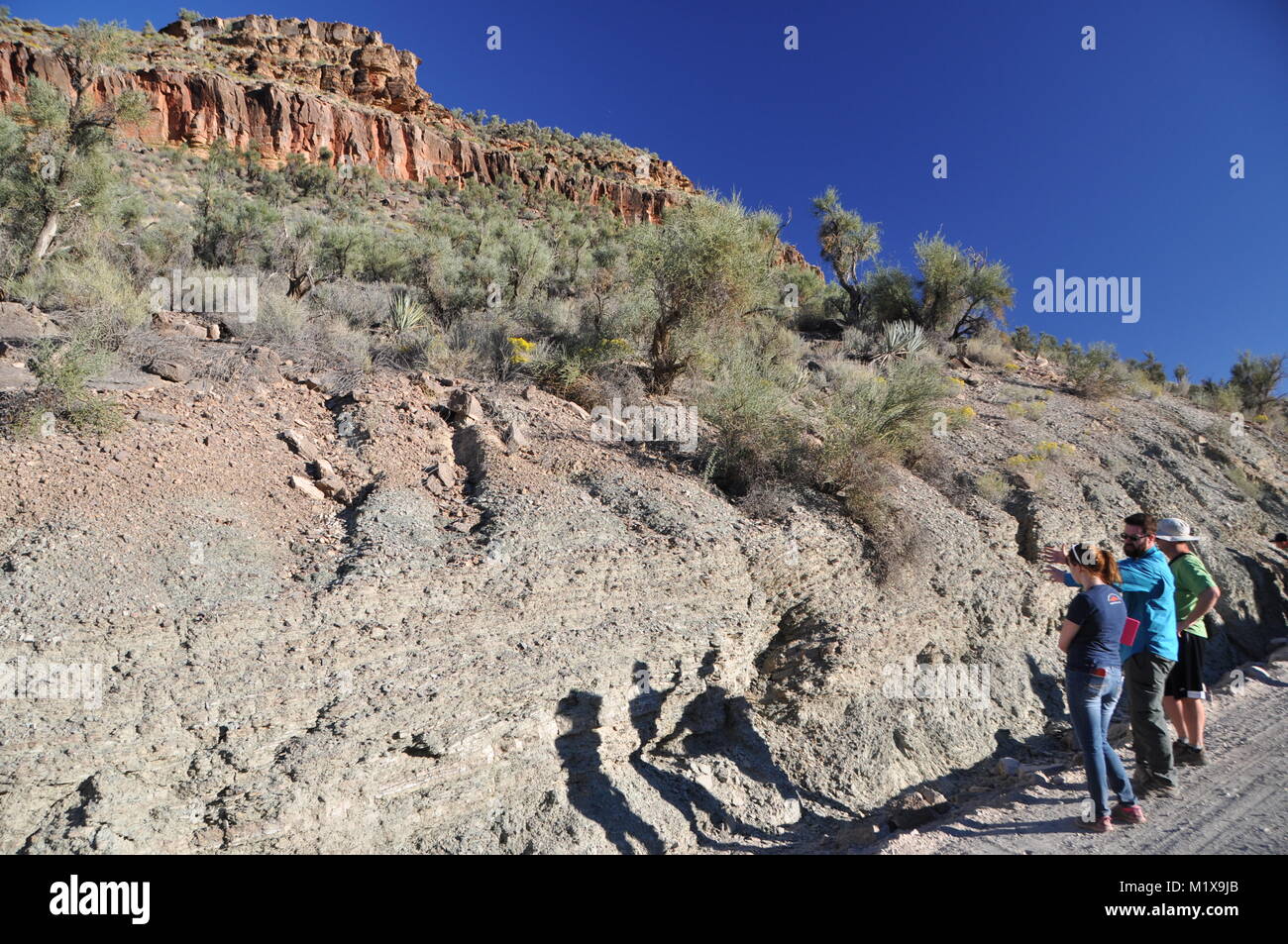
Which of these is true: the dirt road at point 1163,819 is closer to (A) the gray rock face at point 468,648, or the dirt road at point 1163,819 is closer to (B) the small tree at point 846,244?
(A) the gray rock face at point 468,648

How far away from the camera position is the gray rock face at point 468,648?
3.36 meters

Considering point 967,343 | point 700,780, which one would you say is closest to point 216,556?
point 700,780

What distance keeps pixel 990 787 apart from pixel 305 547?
573 cm

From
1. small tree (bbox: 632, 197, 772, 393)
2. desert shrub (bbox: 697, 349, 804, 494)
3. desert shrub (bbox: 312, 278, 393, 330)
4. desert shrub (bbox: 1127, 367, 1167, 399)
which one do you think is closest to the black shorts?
desert shrub (bbox: 697, 349, 804, 494)

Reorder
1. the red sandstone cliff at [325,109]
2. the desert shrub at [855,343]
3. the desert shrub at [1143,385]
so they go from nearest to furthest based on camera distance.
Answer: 1. the desert shrub at [855,343]
2. the desert shrub at [1143,385]
3. the red sandstone cliff at [325,109]

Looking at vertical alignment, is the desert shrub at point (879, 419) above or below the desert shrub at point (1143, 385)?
below

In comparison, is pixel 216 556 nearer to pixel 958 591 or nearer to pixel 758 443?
pixel 758 443

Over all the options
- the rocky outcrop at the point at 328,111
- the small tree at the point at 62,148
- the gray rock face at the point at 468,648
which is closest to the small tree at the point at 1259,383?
the gray rock face at the point at 468,648

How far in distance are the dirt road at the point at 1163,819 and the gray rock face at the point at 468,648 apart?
21.7 inches

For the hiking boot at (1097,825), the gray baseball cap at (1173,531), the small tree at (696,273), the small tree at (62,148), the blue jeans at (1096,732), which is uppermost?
the small tree at (62,148)

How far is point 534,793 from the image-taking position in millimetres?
3945

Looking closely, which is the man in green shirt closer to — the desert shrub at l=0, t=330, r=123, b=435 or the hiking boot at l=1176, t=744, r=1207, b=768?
the hiking boot at l=1176, t=744, r=1207, b=768

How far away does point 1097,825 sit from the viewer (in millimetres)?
3625

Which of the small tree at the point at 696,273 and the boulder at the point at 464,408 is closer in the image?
the boulder at the point at 464,408
